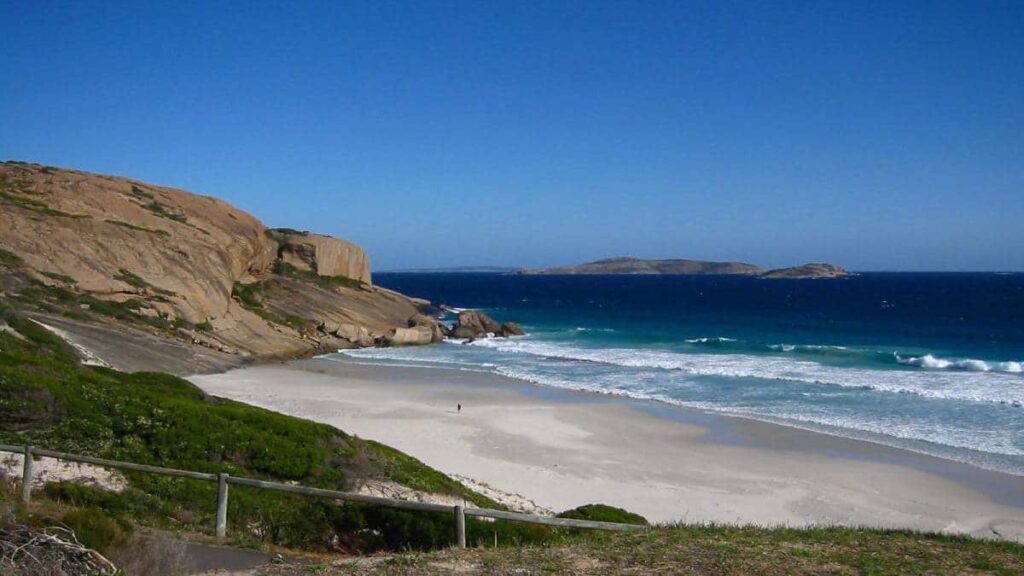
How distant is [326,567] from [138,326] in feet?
116

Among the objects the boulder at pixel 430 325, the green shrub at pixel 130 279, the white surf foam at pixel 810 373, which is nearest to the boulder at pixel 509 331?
the boulder at pixel 430 325

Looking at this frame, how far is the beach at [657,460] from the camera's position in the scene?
63.7ft

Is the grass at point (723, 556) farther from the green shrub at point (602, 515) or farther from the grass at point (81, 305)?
the grass at point (81, 305)

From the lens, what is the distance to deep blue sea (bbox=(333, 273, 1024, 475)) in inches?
1141

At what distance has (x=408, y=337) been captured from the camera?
5772 cm

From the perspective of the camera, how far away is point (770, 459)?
955 inches

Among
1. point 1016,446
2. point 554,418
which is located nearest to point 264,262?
point 554,418

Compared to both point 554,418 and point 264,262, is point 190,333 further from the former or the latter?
point 554,418

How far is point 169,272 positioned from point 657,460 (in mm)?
32422

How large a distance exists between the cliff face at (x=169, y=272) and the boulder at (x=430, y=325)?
97cm

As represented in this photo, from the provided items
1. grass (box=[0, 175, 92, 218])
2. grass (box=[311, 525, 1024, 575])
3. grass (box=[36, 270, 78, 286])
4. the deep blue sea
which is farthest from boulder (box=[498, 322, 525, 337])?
grass (box=[311, 525, 1024, 575])

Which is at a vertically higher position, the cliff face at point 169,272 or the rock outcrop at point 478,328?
the cliff face at point 169,272

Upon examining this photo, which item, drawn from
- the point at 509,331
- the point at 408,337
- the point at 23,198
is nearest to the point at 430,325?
the point at 408,337

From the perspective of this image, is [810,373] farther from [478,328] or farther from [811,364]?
[478,328]
